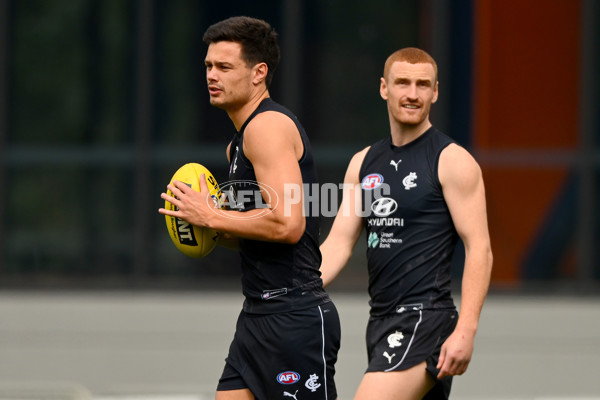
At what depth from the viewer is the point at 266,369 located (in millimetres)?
4148

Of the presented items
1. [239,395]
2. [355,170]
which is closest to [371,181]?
[355,170]

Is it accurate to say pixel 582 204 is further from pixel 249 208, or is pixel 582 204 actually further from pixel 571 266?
pixel 249 208

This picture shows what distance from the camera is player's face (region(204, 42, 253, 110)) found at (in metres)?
4.20

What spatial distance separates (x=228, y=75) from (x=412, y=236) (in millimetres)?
1174

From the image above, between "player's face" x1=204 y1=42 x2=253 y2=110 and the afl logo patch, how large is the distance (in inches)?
34.1

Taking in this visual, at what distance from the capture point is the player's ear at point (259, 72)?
4.25 metres

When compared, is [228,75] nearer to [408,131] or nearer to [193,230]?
[193,230]

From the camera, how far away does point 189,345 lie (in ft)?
27.6

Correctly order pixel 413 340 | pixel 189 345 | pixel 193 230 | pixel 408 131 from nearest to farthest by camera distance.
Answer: pixel 193 230 < pixel 413 340 < pixel 408 131 < pixel 189 345

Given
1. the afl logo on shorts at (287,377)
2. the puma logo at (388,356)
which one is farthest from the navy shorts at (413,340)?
the afl logo on shorts at (287,377)

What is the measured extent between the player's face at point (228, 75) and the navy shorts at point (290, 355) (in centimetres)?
96

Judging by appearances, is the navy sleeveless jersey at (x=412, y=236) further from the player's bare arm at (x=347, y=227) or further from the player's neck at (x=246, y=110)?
the player's neck at (x=246, y=110)

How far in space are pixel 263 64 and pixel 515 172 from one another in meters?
4.75

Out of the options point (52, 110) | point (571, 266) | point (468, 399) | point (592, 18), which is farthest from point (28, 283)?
point (592, 18)
